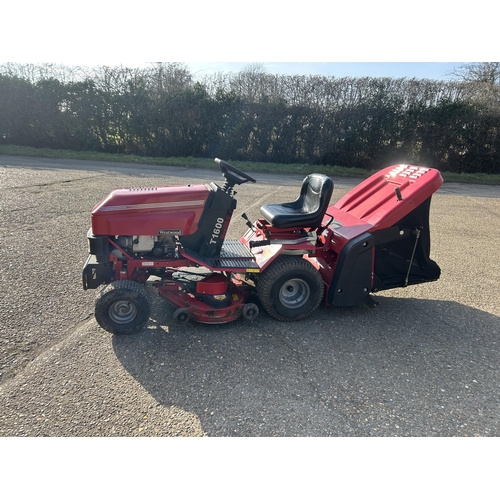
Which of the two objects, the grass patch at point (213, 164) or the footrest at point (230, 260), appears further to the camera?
the grass patch at point (213, 164)

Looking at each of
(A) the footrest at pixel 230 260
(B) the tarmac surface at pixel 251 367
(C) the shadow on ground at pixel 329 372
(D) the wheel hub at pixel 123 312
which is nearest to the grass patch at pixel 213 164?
(B) the tarmac surface at pixel 251 367

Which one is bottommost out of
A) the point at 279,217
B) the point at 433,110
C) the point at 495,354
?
the point at 495,354

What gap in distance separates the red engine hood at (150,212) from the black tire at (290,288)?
2.63 feet

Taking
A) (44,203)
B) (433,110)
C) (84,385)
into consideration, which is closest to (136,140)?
(44,203)

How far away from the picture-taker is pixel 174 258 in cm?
335

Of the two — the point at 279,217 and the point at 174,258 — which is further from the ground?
the point at 279,217

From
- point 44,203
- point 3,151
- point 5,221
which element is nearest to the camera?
point 5,221

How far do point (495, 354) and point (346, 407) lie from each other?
1.58 metres

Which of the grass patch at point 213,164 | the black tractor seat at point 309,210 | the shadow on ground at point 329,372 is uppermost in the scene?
the black tractor seat at point 309,210

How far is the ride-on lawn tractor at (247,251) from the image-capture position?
3188 mm

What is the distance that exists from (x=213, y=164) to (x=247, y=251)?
32.6 feet

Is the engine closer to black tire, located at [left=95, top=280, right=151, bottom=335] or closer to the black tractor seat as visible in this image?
Answer: black tire, located at [left=95, top=280, right=151, bottom=335]

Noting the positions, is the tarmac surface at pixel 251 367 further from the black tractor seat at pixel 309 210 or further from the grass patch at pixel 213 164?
the grass patch at pixel 213 164

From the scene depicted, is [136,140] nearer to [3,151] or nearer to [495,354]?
[3,151]
